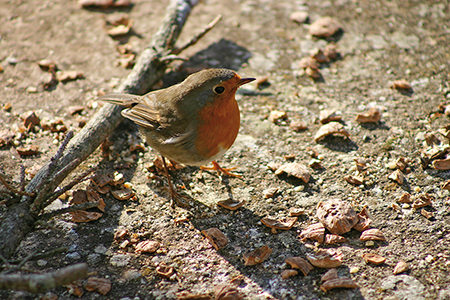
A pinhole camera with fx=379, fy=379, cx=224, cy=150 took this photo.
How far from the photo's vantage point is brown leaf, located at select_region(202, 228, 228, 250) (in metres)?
2.84

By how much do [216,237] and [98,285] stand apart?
0.89 meters

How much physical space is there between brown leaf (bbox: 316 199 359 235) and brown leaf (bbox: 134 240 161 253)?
50.6 inches

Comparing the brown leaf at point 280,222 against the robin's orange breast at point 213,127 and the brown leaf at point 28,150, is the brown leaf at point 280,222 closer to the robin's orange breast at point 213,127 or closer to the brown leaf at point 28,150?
the robin's orange breast at point 213,127

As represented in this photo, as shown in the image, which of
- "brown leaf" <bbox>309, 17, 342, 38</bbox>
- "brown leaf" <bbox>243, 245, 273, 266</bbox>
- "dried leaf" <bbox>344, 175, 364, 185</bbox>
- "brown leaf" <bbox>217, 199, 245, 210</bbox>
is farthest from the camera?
"brown leaf" <bbox>309, 17, 342, 38</bbox>

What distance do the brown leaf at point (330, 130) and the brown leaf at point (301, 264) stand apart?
148 centimetres

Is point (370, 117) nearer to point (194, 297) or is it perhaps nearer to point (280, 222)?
point (280, 222)

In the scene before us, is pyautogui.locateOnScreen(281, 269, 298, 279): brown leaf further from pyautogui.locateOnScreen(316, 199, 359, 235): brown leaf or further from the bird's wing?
the bird's wing

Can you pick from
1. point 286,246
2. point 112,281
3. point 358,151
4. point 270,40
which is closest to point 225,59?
point 270,40

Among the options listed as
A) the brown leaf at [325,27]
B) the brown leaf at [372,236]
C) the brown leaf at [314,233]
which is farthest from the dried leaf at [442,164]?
the brown leaf at [325,27]

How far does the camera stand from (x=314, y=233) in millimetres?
2867

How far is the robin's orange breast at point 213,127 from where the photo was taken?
3107 millimetres

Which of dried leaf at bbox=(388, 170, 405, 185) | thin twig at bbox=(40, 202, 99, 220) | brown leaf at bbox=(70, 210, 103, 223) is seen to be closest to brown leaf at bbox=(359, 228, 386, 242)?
dried leaf at bbox=(388, 170, 405, 185)

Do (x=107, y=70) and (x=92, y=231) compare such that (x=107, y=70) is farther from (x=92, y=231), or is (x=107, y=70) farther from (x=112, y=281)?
(x=112, y=281)

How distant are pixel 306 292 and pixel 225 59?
10.5 ft
